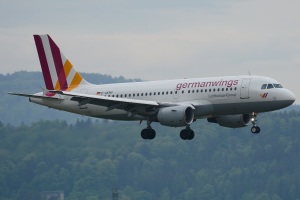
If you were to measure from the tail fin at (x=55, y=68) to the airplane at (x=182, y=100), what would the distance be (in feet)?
6.50

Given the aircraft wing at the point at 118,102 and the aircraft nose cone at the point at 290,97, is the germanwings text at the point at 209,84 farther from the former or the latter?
the aircraft nose cone at the point at 290,97

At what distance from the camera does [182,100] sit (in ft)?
252

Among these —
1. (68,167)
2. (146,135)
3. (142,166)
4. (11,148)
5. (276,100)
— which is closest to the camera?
(276,100)

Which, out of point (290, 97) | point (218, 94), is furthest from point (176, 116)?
point (290, 97)

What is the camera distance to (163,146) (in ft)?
624

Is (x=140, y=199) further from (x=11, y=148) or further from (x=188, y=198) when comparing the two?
(x=11, y=148)

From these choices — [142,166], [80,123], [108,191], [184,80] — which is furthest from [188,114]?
[142,166]

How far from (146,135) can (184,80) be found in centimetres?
526

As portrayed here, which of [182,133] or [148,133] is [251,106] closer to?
[182,133]

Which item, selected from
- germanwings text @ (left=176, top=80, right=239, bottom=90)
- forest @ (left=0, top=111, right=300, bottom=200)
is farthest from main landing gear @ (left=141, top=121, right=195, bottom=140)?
forest @ (left=0, top=111, right=300, bottom=200)

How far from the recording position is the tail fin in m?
85.2

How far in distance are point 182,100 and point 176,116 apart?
8.61 feet

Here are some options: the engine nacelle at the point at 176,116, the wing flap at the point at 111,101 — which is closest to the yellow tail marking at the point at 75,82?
the wing flap at the point at 111,101

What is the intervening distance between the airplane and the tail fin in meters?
1.98
